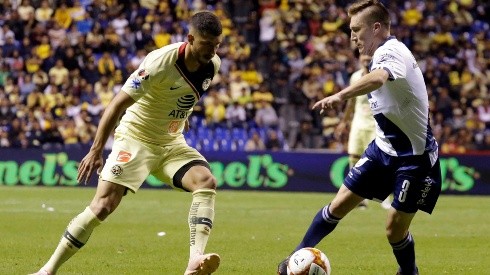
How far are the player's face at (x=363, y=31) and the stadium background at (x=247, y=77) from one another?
13.8m

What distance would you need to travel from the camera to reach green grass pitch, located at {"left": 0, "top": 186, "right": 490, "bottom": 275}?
10.1 metres

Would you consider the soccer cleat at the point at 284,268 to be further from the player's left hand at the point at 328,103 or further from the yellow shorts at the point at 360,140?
the yellow shorts at the point at 360,140

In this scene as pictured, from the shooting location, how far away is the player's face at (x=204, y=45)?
8.30m

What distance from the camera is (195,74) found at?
Result: 8695mm

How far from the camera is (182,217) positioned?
622 inches

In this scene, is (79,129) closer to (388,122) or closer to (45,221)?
(45,221)

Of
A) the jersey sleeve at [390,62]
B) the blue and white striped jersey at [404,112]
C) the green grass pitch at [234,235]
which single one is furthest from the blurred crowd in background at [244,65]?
the jersey sleeve at [390,62]

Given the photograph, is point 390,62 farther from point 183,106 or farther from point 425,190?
point 183,106

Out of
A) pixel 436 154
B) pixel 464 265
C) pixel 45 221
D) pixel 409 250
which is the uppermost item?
pixel 436 154

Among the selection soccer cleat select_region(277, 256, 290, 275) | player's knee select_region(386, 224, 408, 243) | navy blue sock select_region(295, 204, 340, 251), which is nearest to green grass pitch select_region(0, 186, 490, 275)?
navy blue sock select_region(295, 204, 340, 251)

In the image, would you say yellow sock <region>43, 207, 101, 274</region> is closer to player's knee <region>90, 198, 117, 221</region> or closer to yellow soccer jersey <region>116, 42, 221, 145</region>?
player's knee <region>90, 198, 117, 221</region>

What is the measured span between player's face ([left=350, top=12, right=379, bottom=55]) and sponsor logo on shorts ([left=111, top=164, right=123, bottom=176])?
2222 mm

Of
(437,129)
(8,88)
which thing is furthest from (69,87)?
(437,129)

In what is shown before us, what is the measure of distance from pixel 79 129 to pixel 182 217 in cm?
974
